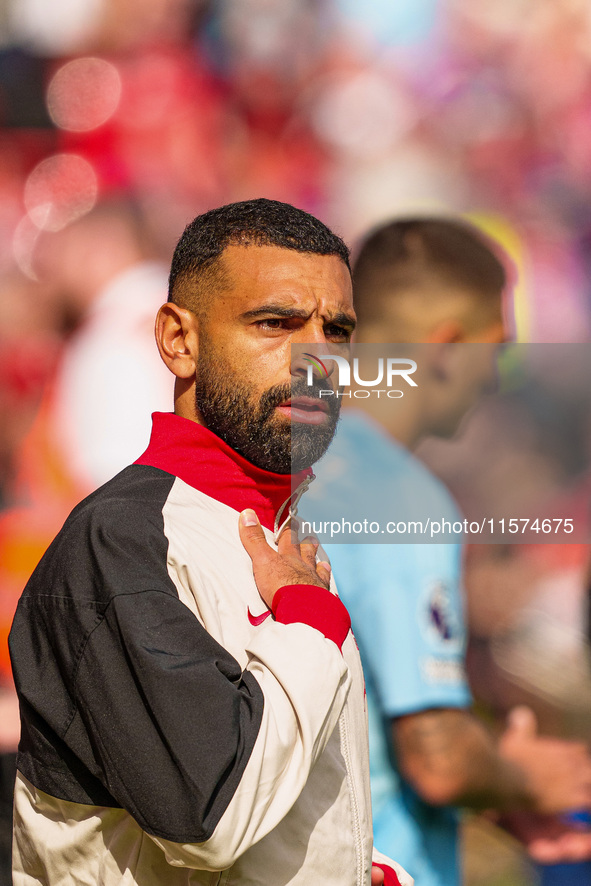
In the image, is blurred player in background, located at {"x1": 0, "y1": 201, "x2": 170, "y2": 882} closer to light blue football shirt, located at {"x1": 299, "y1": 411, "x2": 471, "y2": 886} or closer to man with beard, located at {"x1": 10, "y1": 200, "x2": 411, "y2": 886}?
light blue football shirt, located at {"x1": 299, "y1": 411, "x2": 471, "y2": 886}

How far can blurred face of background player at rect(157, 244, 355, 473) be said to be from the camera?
1.30m

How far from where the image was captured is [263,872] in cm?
110

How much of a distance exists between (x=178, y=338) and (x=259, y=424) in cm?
20

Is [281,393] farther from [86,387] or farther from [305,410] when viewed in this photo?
[86,387]

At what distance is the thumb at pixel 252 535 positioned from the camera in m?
1.22

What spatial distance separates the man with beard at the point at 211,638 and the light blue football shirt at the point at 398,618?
716 millimetres

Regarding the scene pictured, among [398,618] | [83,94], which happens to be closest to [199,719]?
[398,618]

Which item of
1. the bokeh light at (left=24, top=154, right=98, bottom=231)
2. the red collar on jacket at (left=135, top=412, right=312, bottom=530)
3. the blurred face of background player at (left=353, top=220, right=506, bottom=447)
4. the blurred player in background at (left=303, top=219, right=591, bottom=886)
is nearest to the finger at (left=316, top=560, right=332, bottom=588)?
the red collar on jacket at (left=135, top=412, right=312, bottom=530)

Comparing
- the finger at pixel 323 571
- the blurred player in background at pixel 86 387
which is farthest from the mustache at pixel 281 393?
the blurred player in background at pixel 86 387

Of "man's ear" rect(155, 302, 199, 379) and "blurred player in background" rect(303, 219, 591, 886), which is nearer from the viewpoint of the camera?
"man's ear" rect(155, 302, 199, 379)

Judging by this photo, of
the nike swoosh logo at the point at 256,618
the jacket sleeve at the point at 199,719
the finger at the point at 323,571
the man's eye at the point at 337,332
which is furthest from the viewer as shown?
the man's eye at the point at 337,332

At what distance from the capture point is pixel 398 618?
215 cm

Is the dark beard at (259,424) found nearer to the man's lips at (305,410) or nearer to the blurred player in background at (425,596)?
the man's lips at (305,410)

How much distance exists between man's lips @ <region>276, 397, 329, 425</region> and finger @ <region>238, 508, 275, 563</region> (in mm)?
152
